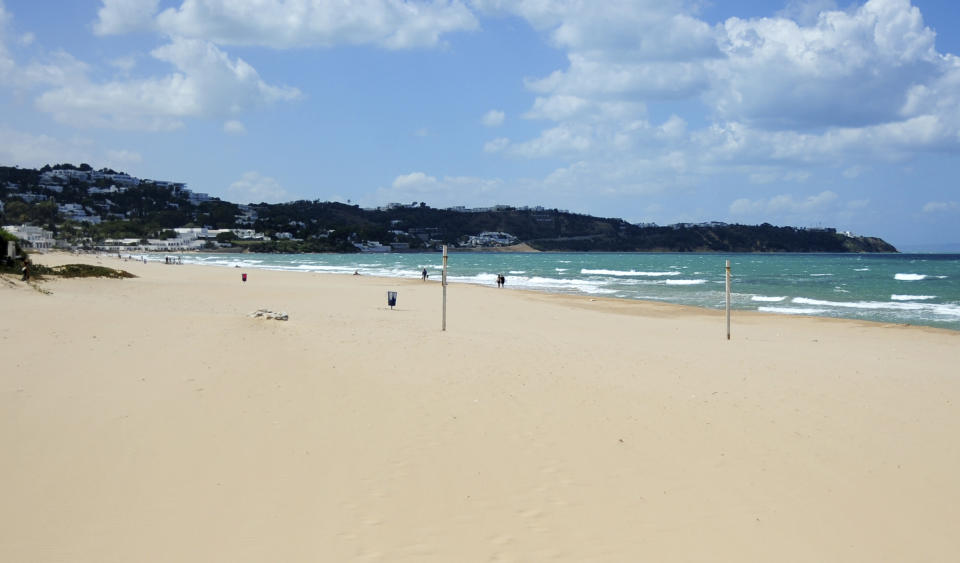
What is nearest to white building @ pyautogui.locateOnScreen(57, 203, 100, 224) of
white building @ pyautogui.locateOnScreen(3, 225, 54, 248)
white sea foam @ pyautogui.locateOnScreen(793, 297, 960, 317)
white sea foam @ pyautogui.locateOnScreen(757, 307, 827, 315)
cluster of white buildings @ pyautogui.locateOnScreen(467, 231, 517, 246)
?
white building @ pyautogui.locateOnScreen(3, 225, 54, 248)

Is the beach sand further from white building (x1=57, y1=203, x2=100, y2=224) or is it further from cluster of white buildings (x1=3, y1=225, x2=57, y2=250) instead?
white building (x1=57, y1=203, x2=100, y2=224)

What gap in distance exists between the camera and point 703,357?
1170cm

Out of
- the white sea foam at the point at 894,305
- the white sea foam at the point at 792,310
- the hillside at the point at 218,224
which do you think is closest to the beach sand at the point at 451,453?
the white sea foam at the point at 792,310

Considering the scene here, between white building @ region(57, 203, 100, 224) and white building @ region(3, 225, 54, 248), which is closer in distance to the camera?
white building @ region(3, 225, 54, 248)

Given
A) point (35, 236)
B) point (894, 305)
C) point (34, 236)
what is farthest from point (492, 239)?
point (894, 305)

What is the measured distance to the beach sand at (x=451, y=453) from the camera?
4.10 m

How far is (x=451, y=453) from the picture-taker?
18.5 feet

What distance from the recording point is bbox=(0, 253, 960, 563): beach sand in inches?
161

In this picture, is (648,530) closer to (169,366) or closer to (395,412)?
(395,412)

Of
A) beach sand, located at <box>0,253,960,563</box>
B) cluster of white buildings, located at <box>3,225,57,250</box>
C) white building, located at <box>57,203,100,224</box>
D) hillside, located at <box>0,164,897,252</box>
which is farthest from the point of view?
white building, located at <box>57,203,100,224</box>

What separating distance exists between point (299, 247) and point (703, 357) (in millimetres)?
144291

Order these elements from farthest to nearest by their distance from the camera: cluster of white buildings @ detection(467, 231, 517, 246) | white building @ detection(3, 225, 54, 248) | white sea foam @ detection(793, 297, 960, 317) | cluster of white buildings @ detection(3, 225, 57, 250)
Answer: cluster of white buildings @ detection(467, 231, 517, 246) < white building @ detection(3, 225, 54, 248) < cluster of white buildings @ detection(3, 225, 57, 250) < white sea foam @ detection(793, 297, 960, 317)

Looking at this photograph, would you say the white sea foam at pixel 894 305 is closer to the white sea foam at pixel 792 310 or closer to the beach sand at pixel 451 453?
the white sea foam at pixel 792 310

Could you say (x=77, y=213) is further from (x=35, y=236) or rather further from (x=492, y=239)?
(x=492, y=239)
